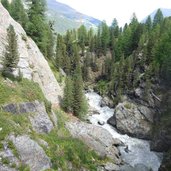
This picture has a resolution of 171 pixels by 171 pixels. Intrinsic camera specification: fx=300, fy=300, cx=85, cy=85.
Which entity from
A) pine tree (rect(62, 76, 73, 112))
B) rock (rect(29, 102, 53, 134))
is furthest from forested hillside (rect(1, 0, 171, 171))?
rock (rect(29, 102, 53, 134))

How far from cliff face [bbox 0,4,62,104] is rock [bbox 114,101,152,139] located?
56.5 ft

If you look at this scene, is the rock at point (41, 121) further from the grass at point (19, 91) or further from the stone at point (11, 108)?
the stone at point (11, 108)

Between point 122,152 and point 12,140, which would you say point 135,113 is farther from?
point 12,140

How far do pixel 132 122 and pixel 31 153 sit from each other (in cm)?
3944

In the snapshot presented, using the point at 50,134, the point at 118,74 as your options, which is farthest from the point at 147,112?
the point at 50,134

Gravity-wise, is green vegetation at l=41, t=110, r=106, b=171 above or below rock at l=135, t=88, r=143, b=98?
below

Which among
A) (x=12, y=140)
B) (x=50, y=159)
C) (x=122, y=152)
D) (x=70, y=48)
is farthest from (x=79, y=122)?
(x=70, y=48)

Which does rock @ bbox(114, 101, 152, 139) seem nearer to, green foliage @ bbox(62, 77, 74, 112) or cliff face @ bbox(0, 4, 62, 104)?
green foliage @ bbox(62, 77, 74, 112)

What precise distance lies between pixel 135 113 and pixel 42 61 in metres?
27.8

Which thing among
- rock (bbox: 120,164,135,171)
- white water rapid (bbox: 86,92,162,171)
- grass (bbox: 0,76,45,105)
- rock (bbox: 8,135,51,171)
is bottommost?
rock (bbox: 120,164,135,171)

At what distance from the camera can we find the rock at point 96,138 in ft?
197

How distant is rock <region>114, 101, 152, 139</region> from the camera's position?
75688 millimetres

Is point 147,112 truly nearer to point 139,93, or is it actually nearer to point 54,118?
point 139,93

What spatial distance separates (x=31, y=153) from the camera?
43125mm
